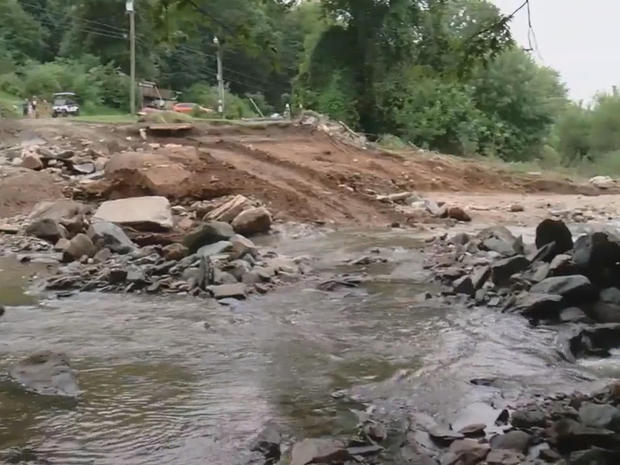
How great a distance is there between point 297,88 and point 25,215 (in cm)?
1532

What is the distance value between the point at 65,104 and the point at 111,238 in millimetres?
23171

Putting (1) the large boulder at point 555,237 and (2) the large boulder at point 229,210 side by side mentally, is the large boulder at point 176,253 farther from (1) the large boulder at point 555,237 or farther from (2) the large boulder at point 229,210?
(1) the large boulder at point 555,237

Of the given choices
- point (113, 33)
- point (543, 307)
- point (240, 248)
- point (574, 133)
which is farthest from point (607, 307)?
point (113, 33)

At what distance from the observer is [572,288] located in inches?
332

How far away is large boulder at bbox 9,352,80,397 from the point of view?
6.03 meters

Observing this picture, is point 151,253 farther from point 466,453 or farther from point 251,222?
point 466,453

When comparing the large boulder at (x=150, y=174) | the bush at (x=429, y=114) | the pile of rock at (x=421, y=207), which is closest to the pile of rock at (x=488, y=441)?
the large boulder at (x=150, y=174)

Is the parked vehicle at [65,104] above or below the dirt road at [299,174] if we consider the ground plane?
above

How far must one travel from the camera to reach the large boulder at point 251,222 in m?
14.7

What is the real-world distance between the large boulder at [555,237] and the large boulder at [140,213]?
20.8 ft

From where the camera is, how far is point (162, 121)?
22156 mm

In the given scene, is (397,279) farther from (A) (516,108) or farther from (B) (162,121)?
(A) (516,108)

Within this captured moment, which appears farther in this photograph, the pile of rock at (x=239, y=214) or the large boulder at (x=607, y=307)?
the pile of rock at (x=239, y=214)

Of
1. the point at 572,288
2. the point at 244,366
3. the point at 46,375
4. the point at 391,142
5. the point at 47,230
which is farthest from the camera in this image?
the point at 391,142
